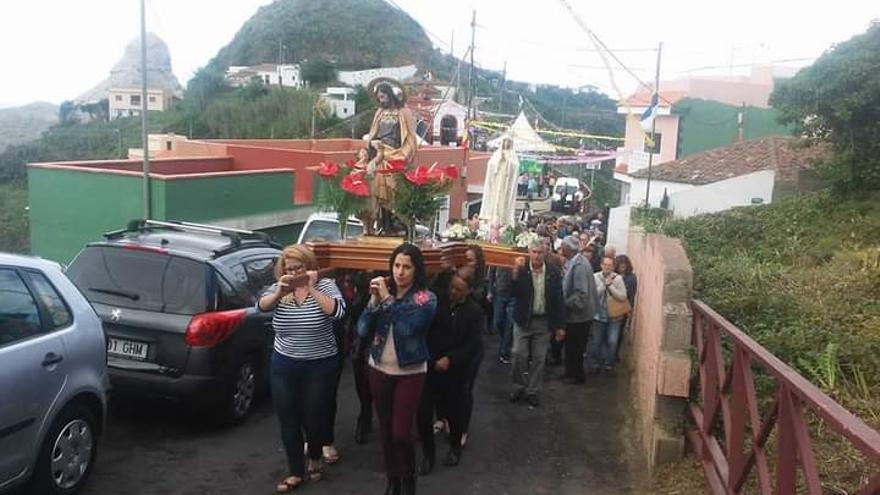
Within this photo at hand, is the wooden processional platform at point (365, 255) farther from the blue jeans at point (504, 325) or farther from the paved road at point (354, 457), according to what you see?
the blue jeans at point (504, 325)

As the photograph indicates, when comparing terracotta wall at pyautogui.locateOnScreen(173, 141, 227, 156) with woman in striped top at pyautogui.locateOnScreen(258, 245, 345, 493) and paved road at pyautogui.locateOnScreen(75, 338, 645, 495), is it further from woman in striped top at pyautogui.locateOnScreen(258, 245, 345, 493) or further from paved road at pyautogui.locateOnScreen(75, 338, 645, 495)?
woman in striped top at pyautogui.locateOnScreen(258, 245, 345, 493)

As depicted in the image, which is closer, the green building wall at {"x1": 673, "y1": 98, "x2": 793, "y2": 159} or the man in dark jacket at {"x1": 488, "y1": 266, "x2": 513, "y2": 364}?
the man in dark jacket at {"x1": 488, "y1": 266, "x2": 513, "y2": 364}

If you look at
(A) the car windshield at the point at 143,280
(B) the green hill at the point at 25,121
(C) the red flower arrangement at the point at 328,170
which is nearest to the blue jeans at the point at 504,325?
(C) the red flower arrangement at the point at 328,170

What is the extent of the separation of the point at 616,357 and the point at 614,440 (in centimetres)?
298

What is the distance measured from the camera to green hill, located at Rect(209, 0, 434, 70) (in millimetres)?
106875

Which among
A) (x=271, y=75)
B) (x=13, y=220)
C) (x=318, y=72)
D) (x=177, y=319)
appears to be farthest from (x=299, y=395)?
(x=271, y=75)

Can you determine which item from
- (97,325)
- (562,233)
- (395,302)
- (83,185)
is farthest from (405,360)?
(83,185)

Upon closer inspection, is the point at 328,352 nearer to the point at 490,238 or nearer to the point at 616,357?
the point at 490,238

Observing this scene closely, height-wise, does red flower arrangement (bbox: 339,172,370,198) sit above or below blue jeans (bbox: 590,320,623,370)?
above

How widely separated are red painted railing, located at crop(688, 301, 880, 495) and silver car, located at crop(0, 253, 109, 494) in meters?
3.77

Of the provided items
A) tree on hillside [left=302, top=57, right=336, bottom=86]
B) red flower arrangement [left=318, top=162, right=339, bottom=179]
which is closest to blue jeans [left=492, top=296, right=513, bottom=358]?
red flower arrangement [left=318, top=162, right=339, bottom=179]

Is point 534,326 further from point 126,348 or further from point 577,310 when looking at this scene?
point 126,348

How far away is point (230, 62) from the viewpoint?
112000 millimetres

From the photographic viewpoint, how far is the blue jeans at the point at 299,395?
5164mm
